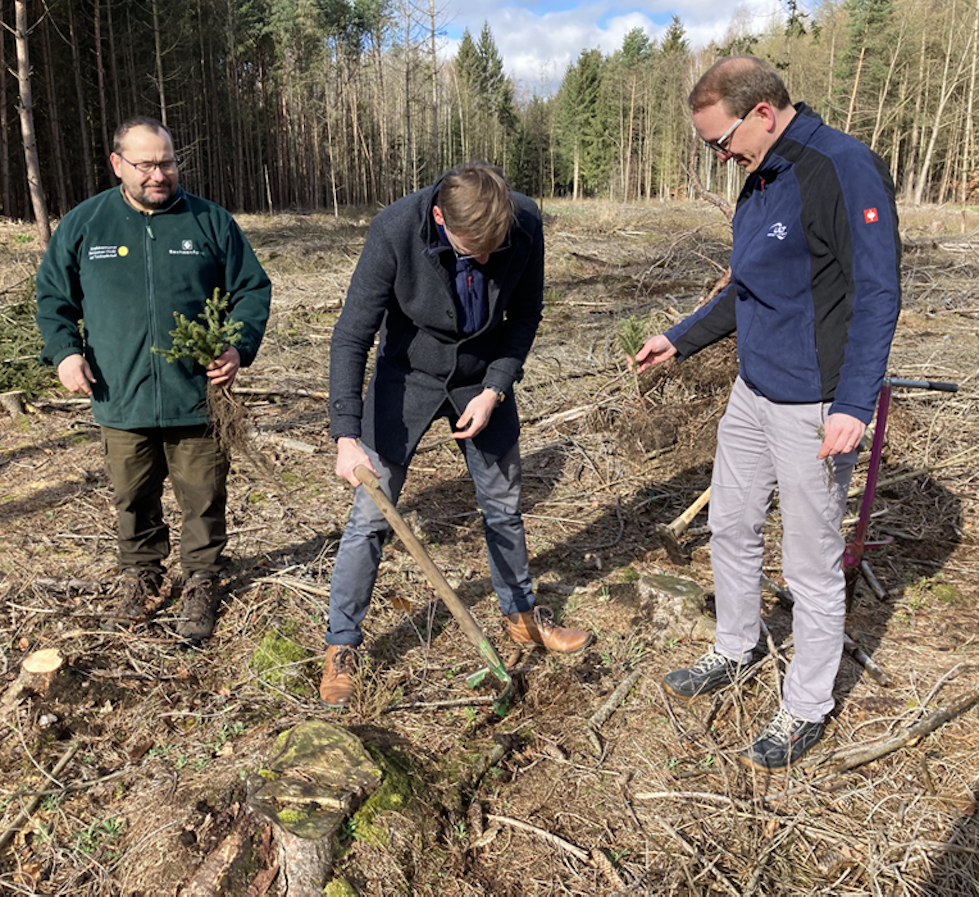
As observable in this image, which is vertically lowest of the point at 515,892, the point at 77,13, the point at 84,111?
the point at 515,892

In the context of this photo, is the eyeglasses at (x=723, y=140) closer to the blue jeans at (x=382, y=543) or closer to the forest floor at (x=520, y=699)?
the blue jeans at (x=382, y=543)

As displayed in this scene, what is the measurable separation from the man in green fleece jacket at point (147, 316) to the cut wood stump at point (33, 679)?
49cm

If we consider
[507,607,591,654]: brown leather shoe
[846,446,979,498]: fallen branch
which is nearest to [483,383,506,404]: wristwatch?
[507,607,591,654]: brown leather shoe

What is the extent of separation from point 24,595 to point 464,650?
7.44 feet

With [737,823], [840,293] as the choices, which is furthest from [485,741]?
[840,293]

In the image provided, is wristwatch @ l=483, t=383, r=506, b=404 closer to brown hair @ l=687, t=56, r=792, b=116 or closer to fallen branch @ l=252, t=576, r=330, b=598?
brown hair @ l=687, t=56, r=792, b=116

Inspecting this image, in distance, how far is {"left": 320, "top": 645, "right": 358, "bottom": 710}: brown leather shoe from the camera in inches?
117

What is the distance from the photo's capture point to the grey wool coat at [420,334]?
271cm

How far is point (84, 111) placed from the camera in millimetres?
23422

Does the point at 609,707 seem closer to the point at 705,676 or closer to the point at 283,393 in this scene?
the point at 705,676

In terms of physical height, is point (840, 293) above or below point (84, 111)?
below

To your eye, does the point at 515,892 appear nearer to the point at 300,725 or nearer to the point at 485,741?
the point at 485,741

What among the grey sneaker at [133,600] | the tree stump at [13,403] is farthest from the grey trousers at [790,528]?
the tree stump at [13,403]

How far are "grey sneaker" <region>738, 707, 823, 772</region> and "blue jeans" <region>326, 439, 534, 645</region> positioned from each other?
3.87 feet
